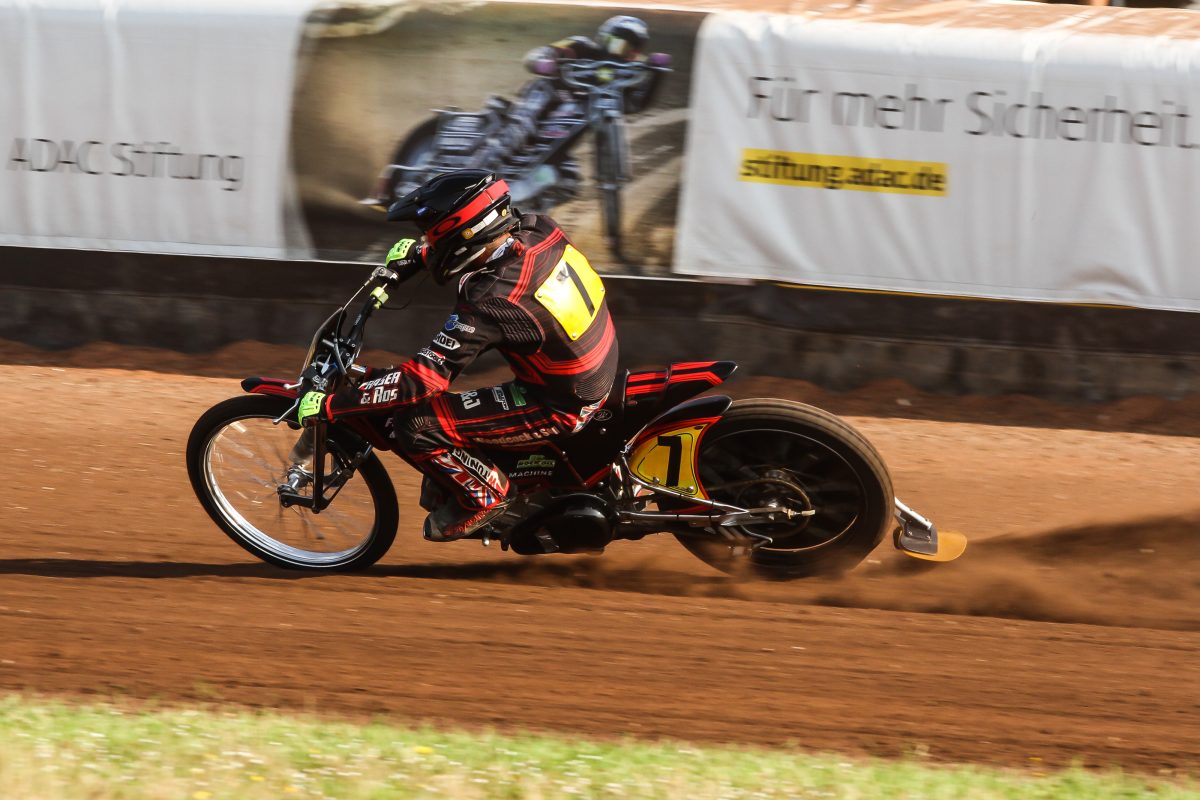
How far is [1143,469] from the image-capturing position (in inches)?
345

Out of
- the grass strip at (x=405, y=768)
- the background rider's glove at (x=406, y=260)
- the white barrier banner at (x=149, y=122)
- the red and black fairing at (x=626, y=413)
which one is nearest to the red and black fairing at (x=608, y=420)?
the red and black fairing at (x=626, y=413)

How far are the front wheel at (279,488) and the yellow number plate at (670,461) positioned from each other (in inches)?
44.9

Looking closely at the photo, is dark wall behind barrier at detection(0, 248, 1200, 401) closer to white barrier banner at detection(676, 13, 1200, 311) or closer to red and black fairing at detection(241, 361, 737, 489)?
white barrier banner at detection(676, 13, 1200, 311)

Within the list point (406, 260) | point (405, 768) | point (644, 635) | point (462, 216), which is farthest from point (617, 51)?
point (405, 768)

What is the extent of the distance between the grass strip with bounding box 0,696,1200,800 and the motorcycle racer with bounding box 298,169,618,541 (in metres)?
1.54

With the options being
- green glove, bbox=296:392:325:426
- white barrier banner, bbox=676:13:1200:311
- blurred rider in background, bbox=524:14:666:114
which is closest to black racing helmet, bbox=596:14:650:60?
blurred rider in background, bbox=524:14:666:114

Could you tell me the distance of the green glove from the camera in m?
5.55

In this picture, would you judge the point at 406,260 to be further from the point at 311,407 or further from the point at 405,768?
the point at 405,768

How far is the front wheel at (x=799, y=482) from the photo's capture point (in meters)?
5.84

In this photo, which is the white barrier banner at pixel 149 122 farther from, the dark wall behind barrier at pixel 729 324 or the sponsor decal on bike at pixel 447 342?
the sponsor decal on bike at pixel 447 342

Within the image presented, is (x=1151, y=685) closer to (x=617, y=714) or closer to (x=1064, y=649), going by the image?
(x=1064, y=649)

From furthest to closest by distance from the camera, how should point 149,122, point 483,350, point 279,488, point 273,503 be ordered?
point 149,122, point 273,503, point 279,488, point 483,350

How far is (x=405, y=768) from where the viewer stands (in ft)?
13.1

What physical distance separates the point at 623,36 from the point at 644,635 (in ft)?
18.5
